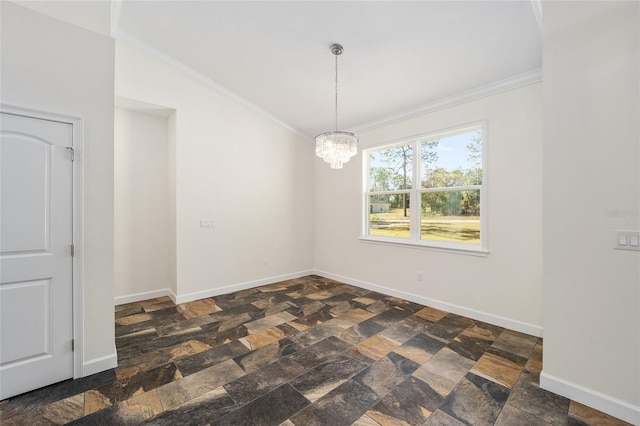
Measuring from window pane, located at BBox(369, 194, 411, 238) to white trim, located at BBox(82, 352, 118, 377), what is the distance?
3.71 m

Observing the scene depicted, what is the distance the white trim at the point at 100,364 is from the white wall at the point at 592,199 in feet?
11.5

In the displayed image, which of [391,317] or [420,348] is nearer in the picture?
[420,348]

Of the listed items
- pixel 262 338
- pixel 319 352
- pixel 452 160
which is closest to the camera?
pixel 319 352

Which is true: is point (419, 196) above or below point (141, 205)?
above

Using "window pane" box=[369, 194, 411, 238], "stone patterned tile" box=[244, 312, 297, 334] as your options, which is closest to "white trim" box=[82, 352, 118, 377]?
"stone patterned tile" box=[244, 312, 297, 334]

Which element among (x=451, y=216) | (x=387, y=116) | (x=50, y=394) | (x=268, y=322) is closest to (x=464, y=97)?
(x=387, y=116)

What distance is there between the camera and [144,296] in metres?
4.02

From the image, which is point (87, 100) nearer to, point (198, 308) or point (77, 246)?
point (77, 246)

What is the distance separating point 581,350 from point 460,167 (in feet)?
7.53

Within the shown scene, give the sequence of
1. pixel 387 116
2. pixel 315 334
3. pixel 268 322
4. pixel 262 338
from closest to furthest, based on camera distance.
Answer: pixel 262 338 → pixel 315 334 → pixel 268 322 → pixel 387 116

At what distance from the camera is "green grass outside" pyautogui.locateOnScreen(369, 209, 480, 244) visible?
11.4ft

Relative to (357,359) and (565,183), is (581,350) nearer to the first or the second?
(565,183)

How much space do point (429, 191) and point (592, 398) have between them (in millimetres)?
2583

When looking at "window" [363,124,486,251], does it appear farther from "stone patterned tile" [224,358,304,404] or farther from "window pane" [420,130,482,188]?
"stone patterned tile" [224,358,304,404]
